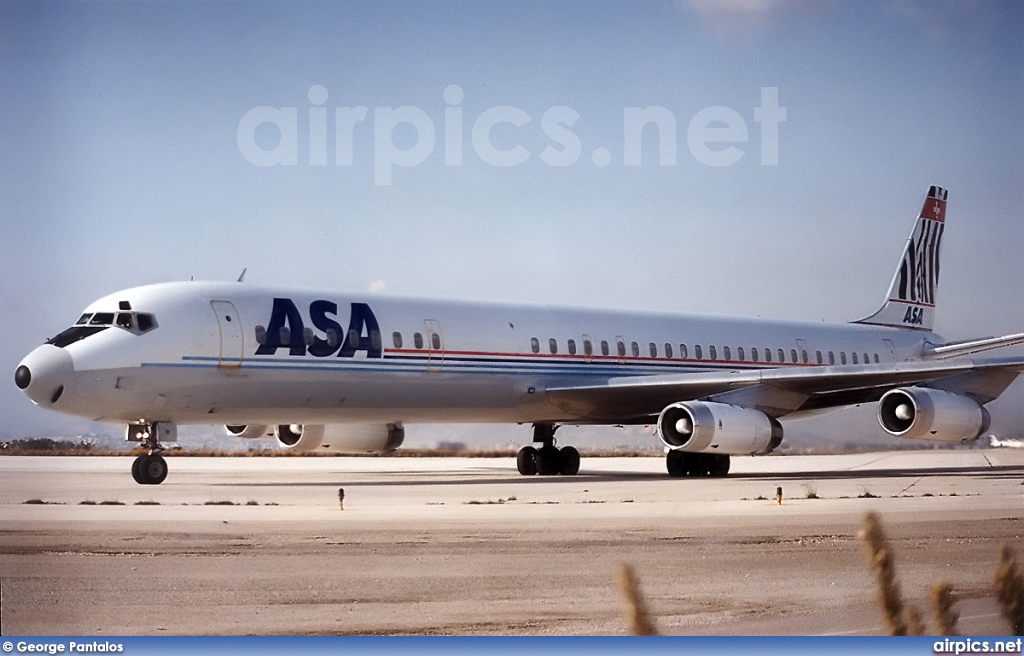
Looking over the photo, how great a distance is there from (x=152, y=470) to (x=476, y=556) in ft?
39.8

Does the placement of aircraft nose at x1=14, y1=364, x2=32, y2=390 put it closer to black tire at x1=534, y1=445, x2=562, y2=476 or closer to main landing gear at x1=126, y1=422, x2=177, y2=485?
main landing gear at x1=126, y1=422, x2=177, y2=485

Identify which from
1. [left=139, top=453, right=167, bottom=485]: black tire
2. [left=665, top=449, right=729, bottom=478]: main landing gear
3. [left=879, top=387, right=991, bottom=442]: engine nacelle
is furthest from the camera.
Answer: [left=665, top=449, right=729, bottom=478]: main landing gear

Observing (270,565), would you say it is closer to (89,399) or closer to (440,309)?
(89,399)

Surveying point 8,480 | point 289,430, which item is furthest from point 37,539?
point 289,430

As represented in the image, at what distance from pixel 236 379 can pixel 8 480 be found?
5932mm

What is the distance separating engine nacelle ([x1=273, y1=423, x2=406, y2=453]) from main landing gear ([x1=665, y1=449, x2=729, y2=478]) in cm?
636

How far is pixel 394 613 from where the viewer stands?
9.37m

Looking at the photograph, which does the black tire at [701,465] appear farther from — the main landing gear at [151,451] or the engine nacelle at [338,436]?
the main landing gear at [151,451]

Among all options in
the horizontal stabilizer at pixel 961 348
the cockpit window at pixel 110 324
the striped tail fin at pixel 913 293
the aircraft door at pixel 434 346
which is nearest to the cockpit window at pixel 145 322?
the cockpit window at pixel 110 324

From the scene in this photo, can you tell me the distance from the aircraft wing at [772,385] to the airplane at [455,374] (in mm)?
48

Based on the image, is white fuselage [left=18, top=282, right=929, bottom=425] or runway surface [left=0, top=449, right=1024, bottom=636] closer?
runway surface [left=0, top=449, right=1024, bottom=636]

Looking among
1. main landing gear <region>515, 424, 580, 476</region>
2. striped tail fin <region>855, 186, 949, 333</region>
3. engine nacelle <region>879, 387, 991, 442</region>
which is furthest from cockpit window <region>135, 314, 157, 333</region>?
striped tail fin <region>855, 186, 949, 333</region>

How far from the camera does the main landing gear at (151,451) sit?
76.1 feet

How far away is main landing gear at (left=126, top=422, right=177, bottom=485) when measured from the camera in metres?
23.2
